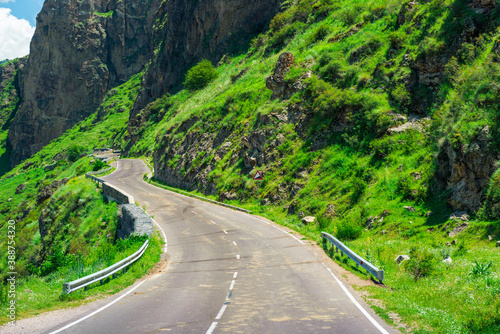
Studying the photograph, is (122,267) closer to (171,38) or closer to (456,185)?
(456,185)

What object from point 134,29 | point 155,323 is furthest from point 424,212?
point 134,29

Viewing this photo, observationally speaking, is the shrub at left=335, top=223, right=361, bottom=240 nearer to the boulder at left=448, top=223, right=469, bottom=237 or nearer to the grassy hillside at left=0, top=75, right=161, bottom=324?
the boulder at left=448, top=223, right=469, bottom=237

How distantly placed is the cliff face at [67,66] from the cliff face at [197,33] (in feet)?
190

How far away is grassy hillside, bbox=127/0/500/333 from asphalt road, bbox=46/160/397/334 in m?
1.60

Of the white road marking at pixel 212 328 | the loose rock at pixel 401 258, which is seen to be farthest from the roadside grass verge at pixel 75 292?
the loose rock at pixel 401 258

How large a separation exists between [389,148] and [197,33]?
2919 inches

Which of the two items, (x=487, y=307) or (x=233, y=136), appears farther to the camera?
(x=233, y=136)

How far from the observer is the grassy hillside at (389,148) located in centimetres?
942

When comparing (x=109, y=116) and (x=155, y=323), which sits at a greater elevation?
(x=109, y=116)

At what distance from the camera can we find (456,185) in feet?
43.4

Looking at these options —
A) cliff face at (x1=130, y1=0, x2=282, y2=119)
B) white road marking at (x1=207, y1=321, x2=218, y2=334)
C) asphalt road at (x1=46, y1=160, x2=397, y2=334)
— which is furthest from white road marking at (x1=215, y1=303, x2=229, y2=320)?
cliff face at (x1=130, y1=0, x2=282, y2=119)

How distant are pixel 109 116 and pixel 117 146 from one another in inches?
1671

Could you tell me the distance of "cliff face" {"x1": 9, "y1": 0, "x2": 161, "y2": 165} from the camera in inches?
5522

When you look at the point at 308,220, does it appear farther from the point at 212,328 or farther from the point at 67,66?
the point at 67,66
